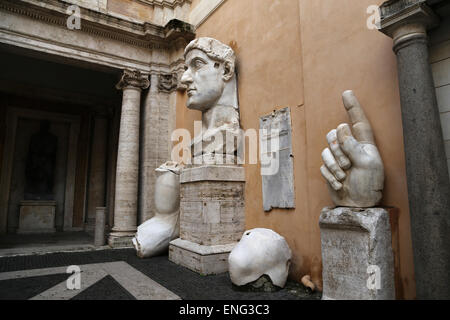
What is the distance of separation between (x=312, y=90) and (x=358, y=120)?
29.4 inches

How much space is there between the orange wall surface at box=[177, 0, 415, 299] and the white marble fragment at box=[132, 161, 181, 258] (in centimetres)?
129

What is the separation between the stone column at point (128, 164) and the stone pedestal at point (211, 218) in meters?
1.88

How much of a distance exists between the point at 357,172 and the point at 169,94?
15.3 ft

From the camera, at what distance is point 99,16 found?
5328 mm

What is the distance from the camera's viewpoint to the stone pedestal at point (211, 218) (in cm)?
343

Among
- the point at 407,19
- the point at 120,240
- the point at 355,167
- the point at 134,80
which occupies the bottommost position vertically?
the point at 120,240

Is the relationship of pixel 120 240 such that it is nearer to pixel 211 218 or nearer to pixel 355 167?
pixel 211 218

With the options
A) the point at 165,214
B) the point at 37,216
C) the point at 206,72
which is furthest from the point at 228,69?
the point at 37,216

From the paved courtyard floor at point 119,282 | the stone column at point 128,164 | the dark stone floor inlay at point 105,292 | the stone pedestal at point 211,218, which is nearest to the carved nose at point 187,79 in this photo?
the stone pedestal at point 211,218

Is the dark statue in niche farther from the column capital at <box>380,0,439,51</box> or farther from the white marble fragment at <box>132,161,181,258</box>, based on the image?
the column capital at <box>380,0,439,51</box>

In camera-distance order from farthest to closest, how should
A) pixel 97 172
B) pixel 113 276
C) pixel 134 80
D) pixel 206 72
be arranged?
pixel 97 172 → pixel 134 80 → pixel 206 72 → pixel 113 276

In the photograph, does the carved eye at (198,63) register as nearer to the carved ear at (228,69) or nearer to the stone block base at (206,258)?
the carved ear at (228,69)

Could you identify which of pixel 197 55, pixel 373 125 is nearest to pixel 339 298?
pixel 373 125

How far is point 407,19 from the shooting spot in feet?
6.81
